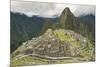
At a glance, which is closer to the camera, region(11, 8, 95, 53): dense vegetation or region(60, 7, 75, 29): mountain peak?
region(11, 8, 95, 53): dense vegetation

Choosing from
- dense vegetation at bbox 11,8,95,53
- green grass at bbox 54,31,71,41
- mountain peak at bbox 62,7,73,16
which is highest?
mountain peak at bbox 62,7,73,16

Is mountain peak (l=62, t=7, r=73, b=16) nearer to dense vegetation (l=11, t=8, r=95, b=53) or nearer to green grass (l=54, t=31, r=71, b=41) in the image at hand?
dense vegetation (l=11, t=8, r=95, b=53)

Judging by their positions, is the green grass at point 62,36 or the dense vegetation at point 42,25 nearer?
the dense vegetation at point 42,25

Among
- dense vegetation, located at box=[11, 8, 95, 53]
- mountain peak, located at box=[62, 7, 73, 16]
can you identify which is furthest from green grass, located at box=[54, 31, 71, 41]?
mountain peak, located at box=[62, 7, 73, 16]

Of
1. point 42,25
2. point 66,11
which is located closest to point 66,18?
point 66,11

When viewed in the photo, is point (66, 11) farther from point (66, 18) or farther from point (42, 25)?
point (42, 25)

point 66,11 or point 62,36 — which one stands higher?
point 66,11

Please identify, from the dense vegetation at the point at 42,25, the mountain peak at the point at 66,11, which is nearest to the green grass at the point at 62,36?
the dense vegetation at the point at 42,25

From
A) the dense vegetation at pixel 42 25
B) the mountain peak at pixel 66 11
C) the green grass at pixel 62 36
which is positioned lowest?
the green grass at pixel 62 36

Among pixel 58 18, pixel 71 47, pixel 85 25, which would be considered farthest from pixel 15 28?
pixel 85 25

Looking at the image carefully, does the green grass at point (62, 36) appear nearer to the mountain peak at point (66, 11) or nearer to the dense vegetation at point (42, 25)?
the dense vegetation at point (42, 25)

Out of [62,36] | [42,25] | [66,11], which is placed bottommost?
[62,36]

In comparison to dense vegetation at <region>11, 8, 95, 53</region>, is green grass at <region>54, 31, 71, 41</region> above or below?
below
